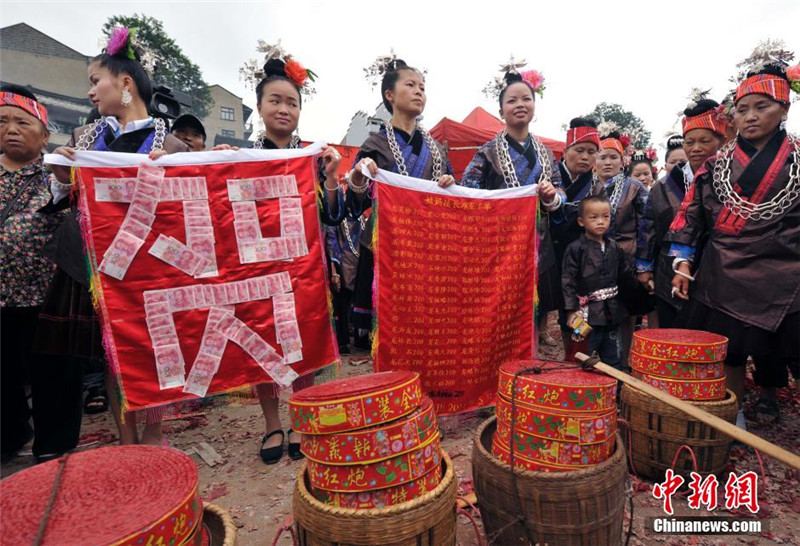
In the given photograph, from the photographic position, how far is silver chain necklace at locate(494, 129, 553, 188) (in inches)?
137

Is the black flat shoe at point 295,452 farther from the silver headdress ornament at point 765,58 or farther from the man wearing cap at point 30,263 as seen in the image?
the silver headdress ornament at point 765,58

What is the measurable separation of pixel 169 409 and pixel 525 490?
80.2 inches

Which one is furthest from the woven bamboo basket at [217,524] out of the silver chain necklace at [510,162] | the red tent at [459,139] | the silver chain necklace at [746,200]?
the red tent at [459,139]

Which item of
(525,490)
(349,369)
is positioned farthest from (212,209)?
(349,369)

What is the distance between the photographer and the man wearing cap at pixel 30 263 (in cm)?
268

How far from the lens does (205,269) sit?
2.56 metres

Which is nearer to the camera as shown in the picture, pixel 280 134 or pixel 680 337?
pixel 680 337

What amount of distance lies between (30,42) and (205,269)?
3322 cm

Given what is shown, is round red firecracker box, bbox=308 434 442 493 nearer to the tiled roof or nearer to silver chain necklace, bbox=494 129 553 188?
silver chain necklace, bbox=494 129 553 188

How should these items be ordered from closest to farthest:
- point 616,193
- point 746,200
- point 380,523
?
point 380,523 < point 746,200 < point 616,193

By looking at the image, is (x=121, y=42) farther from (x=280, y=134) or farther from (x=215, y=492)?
(x=215, y=492)

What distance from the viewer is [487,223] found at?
3.04 m

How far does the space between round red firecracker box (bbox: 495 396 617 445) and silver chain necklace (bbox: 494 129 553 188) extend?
2.09 meters

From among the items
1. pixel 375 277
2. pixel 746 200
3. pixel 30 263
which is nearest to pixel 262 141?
pixel 375 277
